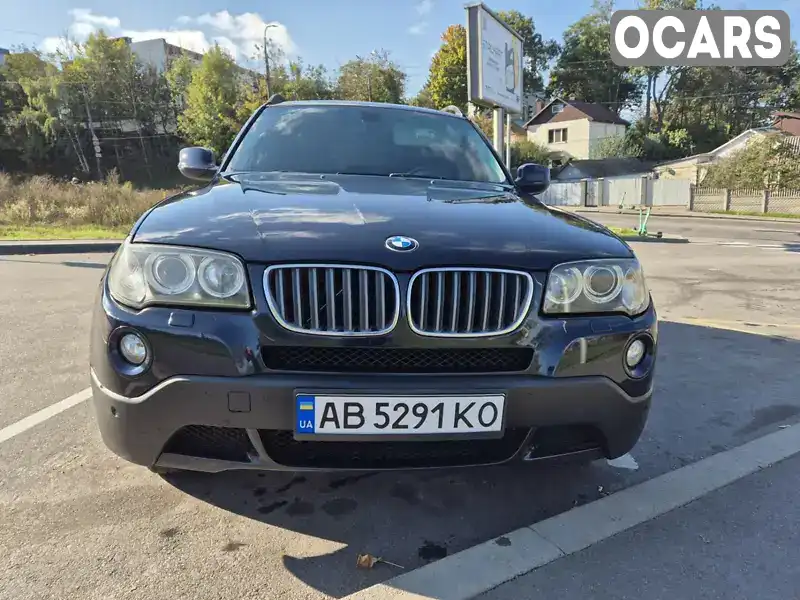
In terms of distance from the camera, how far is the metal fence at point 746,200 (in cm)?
2864

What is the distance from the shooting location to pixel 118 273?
185 centimetres

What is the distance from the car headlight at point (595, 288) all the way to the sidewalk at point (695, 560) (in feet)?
2.71

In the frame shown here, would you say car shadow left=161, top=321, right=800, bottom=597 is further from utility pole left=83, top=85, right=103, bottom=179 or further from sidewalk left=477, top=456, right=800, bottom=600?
utility pole left=83, top=85, right=103, bottom=179

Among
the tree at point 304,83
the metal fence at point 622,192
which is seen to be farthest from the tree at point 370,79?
the metal fence at point 622,192

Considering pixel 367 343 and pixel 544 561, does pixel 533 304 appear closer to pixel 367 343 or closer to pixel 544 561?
pixel 367 343

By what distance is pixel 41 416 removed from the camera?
302 cm

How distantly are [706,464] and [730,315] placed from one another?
11.8 ft

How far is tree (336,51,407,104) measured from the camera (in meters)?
49.5

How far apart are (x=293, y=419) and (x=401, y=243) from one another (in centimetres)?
64

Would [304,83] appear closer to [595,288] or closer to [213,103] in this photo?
[213,103]

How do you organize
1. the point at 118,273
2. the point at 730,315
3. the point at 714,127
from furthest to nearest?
the point at 714,127 → the point at 730,315 → the point at 118,273

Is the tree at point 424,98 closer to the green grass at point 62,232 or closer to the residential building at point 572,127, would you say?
the residential building at point 572,127

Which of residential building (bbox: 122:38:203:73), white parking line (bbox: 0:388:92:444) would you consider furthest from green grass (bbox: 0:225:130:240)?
residential building (bbox: 122:38:203:73)

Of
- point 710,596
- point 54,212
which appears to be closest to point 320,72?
point 54,212
